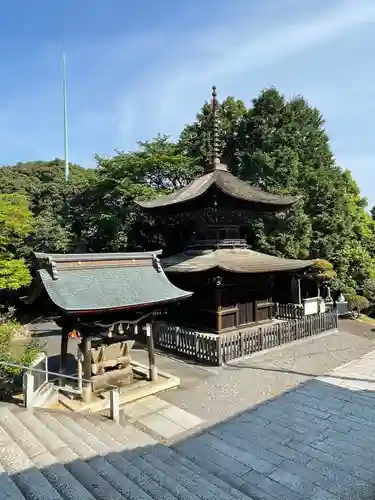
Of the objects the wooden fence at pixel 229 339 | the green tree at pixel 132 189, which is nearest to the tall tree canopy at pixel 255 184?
the green tree at pixel 132 189

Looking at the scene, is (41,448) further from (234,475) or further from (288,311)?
(288,311)

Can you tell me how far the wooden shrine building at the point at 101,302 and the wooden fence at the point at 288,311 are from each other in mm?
9381

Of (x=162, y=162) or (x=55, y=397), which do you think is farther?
(x=162, y=162)

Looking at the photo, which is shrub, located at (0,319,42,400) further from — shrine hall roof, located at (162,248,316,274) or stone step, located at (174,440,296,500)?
shrine hall roof, located at (162,248,316,274)

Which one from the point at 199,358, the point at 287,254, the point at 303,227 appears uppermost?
the point at 303,227

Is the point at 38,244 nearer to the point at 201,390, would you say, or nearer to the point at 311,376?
the point at 201,390

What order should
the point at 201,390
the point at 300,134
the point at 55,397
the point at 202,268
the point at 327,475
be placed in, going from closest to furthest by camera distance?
the point at 327,475
the point at 55,397
the point at 201,390
the point at 202,268
the point at 300,134

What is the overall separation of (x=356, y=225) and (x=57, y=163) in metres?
35.9

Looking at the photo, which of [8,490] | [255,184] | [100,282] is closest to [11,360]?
[100,282]

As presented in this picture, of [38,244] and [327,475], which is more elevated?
[38,244]

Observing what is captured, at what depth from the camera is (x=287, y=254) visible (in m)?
22.6

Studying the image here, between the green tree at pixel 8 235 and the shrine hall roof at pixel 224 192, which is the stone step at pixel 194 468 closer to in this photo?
the shrine hall roof at pixel 224 192

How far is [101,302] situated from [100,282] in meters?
0.87

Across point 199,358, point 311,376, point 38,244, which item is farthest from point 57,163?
point 311,376
